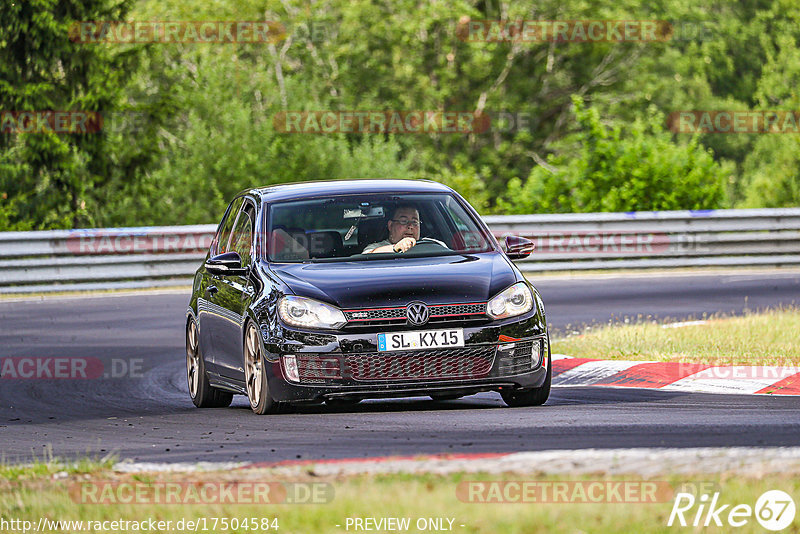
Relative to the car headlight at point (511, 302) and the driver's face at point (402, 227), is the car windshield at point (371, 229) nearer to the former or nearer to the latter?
the driver's face at point (402, 227)

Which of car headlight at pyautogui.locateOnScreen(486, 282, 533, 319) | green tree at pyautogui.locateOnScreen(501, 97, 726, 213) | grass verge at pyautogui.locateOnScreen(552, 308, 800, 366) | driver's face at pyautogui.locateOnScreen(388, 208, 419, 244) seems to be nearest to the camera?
car headlight at pyautogui.locateOnScreen(486, 282, 533, 319)

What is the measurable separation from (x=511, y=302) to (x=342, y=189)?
6.03 ft

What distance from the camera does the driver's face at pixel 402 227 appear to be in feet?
33.2

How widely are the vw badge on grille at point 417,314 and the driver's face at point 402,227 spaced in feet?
4.31

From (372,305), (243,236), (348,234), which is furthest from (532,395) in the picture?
(243,236)

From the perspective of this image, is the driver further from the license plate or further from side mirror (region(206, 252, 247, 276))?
the license plate

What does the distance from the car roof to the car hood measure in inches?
34.2

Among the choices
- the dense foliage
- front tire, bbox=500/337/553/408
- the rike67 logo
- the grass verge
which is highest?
the rike67 logo

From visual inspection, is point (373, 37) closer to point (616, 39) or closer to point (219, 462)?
point (616, 39)

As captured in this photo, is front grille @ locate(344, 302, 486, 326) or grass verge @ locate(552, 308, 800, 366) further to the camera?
grass verge @ locate(552, 308, 800, 366)

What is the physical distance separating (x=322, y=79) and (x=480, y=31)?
6.03 metres

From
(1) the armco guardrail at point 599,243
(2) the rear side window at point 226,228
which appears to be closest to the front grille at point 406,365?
(2) the rear side window at point 226,228

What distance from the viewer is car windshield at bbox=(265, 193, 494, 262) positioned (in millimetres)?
9914

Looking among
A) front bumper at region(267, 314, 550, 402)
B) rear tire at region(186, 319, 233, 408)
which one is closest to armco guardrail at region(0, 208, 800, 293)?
rear tire at region(186, 319, 233, 408)
